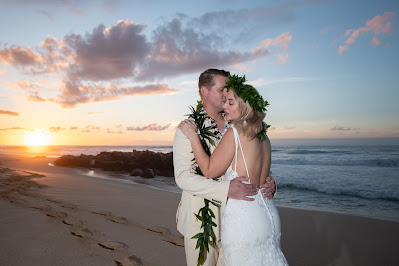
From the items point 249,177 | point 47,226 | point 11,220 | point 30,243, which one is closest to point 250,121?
point 249,177

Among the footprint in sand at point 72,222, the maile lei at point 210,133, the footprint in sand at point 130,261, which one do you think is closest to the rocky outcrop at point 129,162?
the footprint in sand at point 72,222

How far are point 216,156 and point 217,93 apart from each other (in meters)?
0.97

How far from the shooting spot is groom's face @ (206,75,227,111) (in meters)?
3.14

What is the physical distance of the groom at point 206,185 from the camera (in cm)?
242

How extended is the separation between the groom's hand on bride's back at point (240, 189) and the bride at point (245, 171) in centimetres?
7

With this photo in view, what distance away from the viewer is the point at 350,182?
14484 mm

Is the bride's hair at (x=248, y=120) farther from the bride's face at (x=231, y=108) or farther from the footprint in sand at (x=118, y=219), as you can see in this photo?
the footprint in sand at (x=118, y=219)

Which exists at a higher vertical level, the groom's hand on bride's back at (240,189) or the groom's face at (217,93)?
the groom's face at (217,93)

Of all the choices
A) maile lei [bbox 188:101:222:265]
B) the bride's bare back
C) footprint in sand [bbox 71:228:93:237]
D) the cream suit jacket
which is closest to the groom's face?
maile lei [bbox 188:101:222:265]

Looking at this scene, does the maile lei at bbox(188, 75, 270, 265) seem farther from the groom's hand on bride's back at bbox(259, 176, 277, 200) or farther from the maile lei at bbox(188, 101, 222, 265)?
the groom's hand on bride's back at bbox(259, 176, 277, 200)

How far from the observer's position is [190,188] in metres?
2.52

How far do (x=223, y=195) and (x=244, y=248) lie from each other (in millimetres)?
469

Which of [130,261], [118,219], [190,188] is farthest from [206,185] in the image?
[118,219]

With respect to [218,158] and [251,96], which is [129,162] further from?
[251,96]
